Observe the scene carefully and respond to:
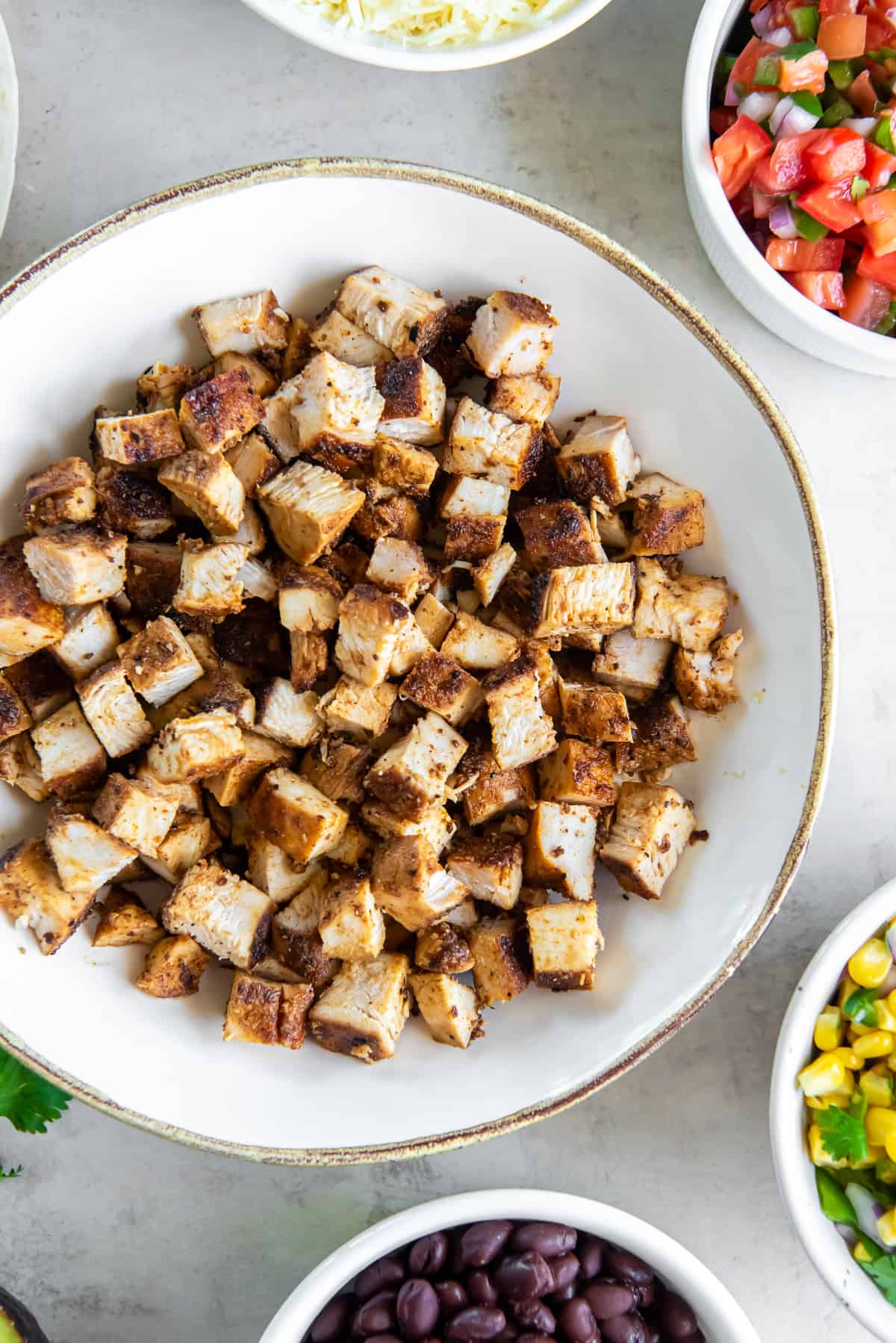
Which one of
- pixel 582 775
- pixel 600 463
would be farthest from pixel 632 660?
pixel 600 463

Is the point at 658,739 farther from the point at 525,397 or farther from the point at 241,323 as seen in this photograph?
the point at 241,323

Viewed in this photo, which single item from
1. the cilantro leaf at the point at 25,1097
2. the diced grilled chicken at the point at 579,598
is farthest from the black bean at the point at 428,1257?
the diced grilled chicken at the point at 579,598

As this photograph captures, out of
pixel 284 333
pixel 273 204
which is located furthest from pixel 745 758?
pixel 273 204

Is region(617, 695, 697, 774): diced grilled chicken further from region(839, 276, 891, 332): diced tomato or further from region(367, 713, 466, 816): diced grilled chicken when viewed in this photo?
region(839, 276, 891, 332): diced tomato

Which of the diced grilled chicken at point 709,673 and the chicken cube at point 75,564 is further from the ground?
the chicken cube at point 75,564

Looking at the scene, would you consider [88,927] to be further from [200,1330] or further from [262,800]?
[200,1330]

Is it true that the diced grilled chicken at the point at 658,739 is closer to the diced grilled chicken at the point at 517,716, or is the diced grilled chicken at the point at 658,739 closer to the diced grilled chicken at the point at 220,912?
the diced grilled chicken at the point at 517,716

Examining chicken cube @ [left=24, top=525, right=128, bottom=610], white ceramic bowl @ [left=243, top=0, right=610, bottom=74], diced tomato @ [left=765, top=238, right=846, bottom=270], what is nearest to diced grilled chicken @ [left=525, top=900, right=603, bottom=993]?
chicken cube @ [left=24, top=525, right=128, bottom=610]
